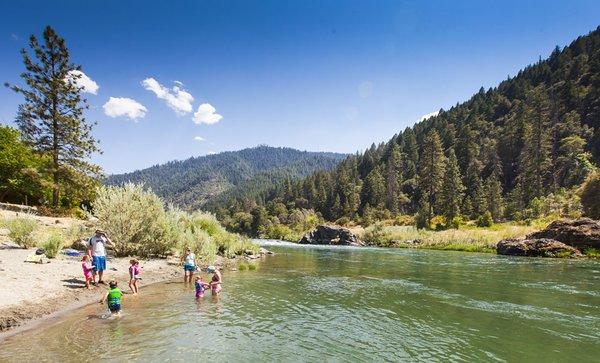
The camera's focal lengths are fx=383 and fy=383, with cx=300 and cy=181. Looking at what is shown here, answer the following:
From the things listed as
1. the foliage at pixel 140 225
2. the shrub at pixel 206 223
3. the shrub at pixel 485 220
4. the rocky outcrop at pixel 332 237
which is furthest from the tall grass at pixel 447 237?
the foliage at pixel 140 225

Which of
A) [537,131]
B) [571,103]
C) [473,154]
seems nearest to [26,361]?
[537,131]

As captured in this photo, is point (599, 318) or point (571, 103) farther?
point (571, 103)

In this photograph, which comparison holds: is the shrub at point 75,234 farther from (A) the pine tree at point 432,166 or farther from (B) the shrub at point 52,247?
(A) the pine tree at point 432,166

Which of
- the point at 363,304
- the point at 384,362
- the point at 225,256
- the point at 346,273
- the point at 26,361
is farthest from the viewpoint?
the point at 225,256

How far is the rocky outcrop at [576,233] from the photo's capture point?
43.2m

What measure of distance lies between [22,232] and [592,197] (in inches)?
2606

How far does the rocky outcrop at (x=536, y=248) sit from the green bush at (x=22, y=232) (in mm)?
48620

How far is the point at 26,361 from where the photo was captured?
9.49 metres

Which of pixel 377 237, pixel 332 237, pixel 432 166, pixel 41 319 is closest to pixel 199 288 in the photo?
pixel 41 319

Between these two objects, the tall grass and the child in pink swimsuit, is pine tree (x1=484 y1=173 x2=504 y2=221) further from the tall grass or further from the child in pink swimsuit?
the child in pink swimsuit

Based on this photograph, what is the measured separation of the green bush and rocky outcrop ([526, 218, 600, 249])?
171ft

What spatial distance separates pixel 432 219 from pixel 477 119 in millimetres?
77037

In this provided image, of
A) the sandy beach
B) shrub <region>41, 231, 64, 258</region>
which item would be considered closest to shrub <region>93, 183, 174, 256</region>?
the sandy beach

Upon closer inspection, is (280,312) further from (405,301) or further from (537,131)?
(537,131)
